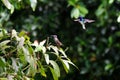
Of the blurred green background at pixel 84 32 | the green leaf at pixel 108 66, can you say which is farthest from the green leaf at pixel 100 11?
the green leaf at pixel 108 66

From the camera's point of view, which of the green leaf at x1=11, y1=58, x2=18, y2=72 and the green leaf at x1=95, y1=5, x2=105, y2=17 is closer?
the green leaf at x1=11, y1=58, x2=18, y2=72

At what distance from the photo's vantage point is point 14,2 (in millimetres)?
2098

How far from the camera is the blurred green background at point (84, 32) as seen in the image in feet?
13.5

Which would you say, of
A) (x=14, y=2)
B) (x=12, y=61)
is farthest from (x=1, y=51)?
(x=14, y=2)

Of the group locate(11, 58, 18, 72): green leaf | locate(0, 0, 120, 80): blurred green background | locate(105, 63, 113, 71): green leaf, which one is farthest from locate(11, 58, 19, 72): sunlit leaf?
locate(105, 63, 113, 71): green leaf

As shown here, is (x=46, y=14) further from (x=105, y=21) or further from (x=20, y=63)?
(x=20, y=63)

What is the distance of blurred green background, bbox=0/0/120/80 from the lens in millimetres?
4121

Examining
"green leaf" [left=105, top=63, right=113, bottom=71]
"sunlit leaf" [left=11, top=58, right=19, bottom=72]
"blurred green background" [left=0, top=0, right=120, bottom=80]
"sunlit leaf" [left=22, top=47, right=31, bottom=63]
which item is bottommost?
"green leaf" [left=105, top=63, right=113, bottom=71]

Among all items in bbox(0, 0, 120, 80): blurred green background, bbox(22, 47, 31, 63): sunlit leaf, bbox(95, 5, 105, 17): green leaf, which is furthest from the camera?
bbox(0, 0, 120, 80): blurred green background

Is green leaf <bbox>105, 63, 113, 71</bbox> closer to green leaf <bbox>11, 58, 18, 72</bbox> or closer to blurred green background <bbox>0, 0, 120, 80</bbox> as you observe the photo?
blurred green background <bbox>0, 0, 120, 80</bbox>

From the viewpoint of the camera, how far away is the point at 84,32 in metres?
4.34

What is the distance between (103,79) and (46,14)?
874mm

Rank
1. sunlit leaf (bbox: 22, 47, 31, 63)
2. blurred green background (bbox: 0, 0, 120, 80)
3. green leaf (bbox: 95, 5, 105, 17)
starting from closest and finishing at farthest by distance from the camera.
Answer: sunlit leaf (bbox: 22, 47, 31, 63), green leaf (bbox: 95, 5, 105, 17), blurred green background (bbox: 0, 0, 120, 80)

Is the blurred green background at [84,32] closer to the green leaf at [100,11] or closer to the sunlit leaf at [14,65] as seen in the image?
the green leaf at [100,11]
